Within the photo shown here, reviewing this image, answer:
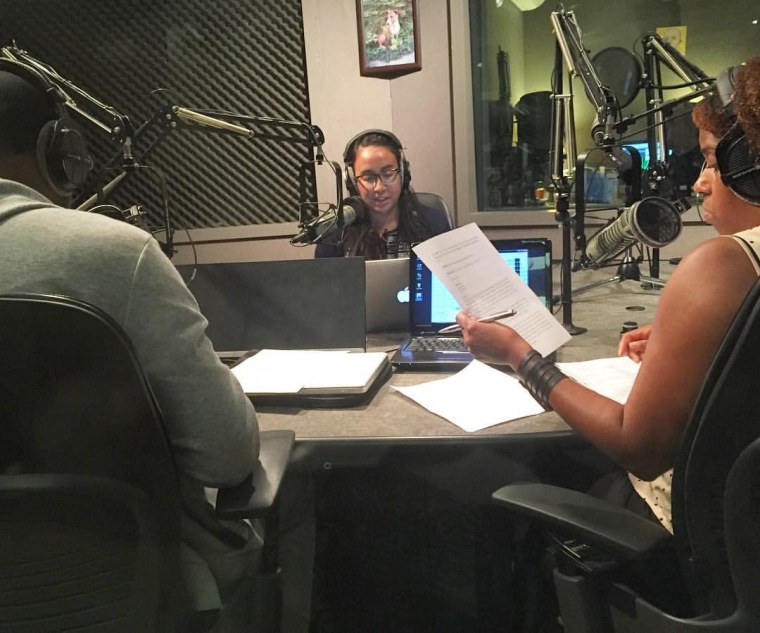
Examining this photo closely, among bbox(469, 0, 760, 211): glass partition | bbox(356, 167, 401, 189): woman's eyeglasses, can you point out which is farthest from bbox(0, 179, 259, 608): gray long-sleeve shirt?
bbox(469, 0, 760, 211): glass partition

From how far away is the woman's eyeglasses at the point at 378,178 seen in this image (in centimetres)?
231

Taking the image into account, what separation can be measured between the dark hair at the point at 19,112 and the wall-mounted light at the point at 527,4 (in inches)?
107

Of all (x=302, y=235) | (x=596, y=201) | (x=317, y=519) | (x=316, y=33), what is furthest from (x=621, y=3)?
(x=317, y=519)

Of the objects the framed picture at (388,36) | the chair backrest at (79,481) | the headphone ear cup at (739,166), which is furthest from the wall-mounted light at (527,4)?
the chair backrest at (79,481)

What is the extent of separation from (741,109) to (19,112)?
1.05 metres

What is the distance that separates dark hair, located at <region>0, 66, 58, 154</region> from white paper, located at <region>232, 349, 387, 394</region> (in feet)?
1.94

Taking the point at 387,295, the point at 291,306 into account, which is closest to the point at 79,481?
the point at 291,306

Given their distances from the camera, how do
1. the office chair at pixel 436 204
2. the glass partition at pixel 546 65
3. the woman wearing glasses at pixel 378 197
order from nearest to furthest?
the woman wearing glasses at pixel 378 197, the glass partition at pixel 546 65, the office chair at pixel 436 204

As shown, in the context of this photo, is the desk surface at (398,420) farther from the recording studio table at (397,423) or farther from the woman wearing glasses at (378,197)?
the woman wearing glasses at (378,197)

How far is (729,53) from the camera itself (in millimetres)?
2871

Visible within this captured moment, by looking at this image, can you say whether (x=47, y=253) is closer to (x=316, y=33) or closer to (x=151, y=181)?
(x=316, y=33)

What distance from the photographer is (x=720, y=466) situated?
69cm

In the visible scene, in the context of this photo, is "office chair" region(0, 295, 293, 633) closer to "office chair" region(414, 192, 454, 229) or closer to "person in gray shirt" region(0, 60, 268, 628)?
"person in gray shirt" region(0, 60, 268, 628)

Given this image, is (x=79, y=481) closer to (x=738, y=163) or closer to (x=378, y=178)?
(x=738, y=163)
